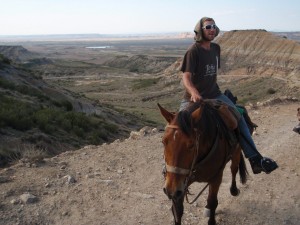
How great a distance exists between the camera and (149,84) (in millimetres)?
65062

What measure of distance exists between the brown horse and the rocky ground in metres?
0.93

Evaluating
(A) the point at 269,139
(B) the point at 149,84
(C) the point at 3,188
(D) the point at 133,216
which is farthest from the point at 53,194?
(B) the point at 149,84

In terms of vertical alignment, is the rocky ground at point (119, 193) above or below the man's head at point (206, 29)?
below

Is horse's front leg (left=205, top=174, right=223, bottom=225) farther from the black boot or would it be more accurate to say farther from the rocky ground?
the black boot

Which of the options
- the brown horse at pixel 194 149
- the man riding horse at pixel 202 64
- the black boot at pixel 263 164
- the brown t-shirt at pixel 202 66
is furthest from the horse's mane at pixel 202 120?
the black boot at pixel 263 164

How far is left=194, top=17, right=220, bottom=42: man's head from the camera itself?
4895 millimetres

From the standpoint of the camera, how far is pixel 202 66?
496 centimetres

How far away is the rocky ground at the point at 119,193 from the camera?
559 cm

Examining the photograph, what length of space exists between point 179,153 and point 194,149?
21 cm

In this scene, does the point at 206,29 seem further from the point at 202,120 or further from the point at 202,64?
the point at 202,120

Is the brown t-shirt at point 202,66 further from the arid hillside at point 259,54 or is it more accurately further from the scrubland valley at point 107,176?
the arid hillside at point 259,54

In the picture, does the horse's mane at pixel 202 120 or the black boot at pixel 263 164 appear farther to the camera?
the black boot at pixel 263 164

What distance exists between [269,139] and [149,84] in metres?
55.1

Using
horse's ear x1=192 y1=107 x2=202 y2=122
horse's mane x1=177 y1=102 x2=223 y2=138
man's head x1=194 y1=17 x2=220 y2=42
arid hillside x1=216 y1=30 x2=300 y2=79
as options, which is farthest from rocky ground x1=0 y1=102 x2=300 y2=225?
arid hillside x1=216 y1=30 x2=300 y2=79
